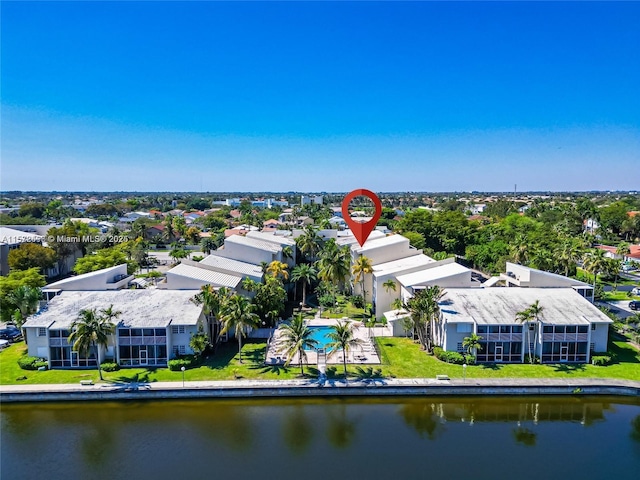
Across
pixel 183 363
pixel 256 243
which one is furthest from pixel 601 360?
pixel 256 243

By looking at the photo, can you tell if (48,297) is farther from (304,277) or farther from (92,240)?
(92,240)

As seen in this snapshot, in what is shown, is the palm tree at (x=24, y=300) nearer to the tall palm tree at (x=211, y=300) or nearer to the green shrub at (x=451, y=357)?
the tall palm tree at (x=211, y=300)

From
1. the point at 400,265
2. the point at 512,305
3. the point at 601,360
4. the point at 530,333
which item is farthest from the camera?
the point at 400,265

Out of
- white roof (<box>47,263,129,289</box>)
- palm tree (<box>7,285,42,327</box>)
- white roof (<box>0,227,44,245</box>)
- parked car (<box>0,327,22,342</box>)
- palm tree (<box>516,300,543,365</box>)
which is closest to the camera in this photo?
palm tree (<box>516,300,543,365</box>)

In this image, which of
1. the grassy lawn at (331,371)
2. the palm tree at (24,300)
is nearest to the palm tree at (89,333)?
the grassy lawn at (331,371)

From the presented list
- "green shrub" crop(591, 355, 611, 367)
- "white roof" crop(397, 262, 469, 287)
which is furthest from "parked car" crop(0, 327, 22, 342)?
"green shrub" crop(591, 355, 611, 367)

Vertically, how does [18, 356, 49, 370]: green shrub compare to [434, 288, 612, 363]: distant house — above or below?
below

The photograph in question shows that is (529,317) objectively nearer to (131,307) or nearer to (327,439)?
(327,439)

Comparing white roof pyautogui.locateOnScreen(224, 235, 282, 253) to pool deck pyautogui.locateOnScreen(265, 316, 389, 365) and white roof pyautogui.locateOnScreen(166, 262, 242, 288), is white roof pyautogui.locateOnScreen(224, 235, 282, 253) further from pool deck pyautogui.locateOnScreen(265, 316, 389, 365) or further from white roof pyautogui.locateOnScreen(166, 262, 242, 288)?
pool deck pyautogui.locateOnScreen(265, 316, 389, 365)
